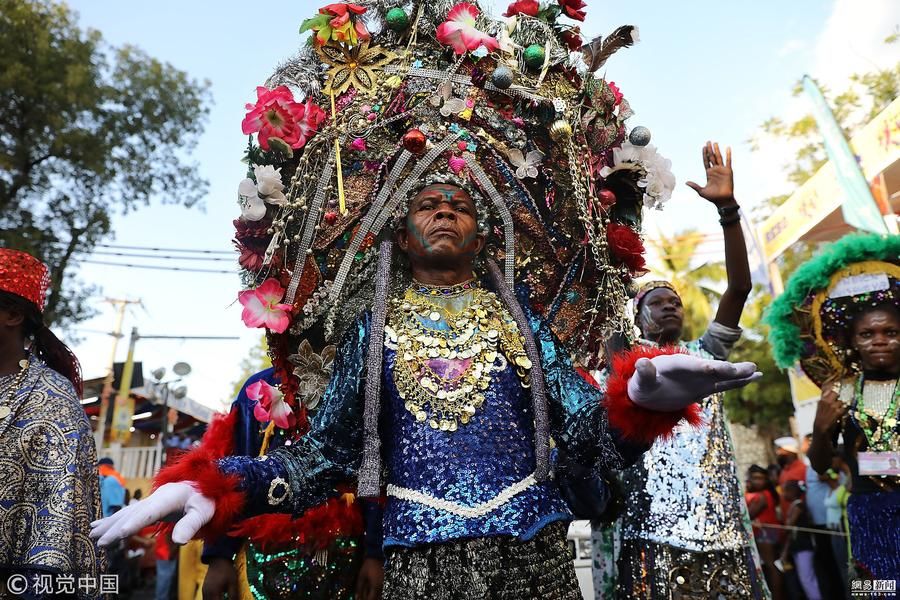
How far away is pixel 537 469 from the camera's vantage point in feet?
8.35

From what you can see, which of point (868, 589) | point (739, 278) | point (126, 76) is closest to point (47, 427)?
point (739, 278)

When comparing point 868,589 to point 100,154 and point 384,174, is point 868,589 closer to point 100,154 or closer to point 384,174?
point 384,174

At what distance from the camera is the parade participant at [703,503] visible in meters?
3.43

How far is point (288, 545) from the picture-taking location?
3.34 m

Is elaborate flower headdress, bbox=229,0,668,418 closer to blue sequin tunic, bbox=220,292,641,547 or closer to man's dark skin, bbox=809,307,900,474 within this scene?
blue sequin tunic, bbox=220,292,641,547

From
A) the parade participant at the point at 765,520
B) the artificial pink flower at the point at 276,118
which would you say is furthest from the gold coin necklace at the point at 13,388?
the parade participant at the point at 765,520

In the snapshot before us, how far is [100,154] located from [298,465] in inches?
509

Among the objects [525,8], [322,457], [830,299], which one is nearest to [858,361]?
[830,299]

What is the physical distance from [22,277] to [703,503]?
11.0 ft

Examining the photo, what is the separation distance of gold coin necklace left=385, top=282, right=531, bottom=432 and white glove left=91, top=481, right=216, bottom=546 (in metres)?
0.75

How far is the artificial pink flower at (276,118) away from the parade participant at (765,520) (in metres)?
6.86

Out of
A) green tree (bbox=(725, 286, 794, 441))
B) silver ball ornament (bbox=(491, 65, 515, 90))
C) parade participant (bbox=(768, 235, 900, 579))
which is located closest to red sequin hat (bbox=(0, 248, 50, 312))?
silver ball ornament (bbox=(491, 65, 515, 90))

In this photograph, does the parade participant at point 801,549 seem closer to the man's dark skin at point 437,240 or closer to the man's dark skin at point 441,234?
the man's dark skin at point 437,240

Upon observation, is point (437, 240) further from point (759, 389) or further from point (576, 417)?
point (759, 389)
